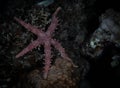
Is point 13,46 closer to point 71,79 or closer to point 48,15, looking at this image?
point 48,15

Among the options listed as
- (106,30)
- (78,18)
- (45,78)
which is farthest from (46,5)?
(45,78)

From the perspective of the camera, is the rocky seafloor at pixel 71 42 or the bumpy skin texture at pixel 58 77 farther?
the rocky seafloor at pixel 71 42

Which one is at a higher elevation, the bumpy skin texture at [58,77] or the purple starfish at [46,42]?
the purple starfish at [46,42]

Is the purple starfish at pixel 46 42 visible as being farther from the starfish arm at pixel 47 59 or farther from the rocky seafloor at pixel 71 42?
the rocky seafloor at pixel 71 42

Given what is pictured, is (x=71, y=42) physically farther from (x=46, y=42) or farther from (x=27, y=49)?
(x=27, y=49)

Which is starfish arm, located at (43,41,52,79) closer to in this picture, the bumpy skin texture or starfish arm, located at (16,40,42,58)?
the bumpy skin texture

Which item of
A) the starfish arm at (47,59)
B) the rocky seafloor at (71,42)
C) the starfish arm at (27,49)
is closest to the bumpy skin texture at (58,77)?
the rocky seafloor at (71,42)

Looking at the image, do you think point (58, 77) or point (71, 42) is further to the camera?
point (71, 42)

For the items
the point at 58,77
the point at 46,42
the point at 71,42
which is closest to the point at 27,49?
the point at 46,42
